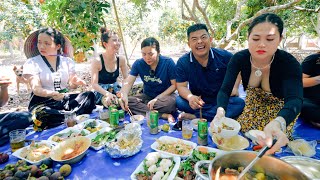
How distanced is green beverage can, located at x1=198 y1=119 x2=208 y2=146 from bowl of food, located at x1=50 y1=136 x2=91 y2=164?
1.22 meters

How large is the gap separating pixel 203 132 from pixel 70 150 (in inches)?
56.3

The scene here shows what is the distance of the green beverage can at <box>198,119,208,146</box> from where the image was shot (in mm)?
2207

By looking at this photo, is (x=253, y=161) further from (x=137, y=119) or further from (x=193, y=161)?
(x=137, y=119)

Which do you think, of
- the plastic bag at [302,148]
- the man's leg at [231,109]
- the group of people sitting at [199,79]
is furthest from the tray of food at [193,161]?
the man's leg at [231,109]

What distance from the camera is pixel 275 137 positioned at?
1.40 m

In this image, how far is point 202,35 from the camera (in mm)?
2852

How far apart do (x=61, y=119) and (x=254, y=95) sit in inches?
111

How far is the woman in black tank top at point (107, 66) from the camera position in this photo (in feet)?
12.3

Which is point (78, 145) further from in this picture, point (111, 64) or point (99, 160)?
point (111, 64)

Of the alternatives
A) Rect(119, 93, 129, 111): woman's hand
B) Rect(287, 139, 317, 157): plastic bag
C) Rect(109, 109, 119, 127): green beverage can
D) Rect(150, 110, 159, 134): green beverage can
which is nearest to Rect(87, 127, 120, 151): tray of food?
Rect(109, 109, 119, 127): green beverage can

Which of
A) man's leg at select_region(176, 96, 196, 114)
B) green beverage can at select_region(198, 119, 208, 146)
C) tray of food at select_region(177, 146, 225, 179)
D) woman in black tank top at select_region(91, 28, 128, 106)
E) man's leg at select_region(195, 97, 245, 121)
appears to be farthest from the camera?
woman in black tank top at select_region(91, 28, 128, 106)

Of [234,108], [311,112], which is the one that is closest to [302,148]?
[311,112]

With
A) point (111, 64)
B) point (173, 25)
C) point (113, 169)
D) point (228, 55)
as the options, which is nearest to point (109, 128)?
point (113, 169)

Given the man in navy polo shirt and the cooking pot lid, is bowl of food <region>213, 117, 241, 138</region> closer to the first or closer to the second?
the cooking pot lid
